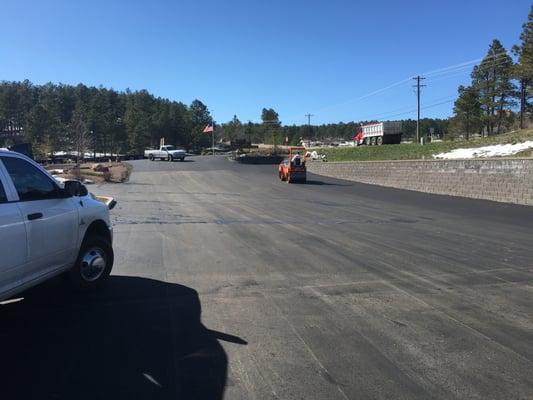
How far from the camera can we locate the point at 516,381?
14.0 ft

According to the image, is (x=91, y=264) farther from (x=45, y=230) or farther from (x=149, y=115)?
(x=149, y=115)

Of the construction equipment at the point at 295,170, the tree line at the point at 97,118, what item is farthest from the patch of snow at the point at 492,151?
the tree line at the point at 97,118

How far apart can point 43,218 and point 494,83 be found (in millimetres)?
75808

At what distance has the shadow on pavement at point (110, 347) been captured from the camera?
4.09 metres

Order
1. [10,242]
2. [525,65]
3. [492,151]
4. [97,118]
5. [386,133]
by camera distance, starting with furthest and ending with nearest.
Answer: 1. [97,118]
2. [386,133]
3. [525,65]
4. [492,151]
5. [10,242]

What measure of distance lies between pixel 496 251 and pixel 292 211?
340 inches

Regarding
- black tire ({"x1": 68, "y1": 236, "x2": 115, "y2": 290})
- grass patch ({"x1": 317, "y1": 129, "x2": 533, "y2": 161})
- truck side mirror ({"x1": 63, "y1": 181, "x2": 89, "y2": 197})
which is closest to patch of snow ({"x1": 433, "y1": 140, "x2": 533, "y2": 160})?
grass patch ({"x1": 317, "y1": 129, "x2": 533, "y2": 161})

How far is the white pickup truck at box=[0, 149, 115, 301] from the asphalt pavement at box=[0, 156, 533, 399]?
46 cm

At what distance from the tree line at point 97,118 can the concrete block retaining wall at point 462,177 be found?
72869 millimetres

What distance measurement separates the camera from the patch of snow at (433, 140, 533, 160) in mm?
26503

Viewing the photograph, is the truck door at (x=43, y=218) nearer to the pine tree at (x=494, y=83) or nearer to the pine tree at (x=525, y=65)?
the pine tree at (x=525, y=65)

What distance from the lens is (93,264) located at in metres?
6.96

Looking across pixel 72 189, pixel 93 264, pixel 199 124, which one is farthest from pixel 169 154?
pixel 199 124

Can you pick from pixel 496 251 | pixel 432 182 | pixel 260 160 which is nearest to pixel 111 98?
pixel 260 160
